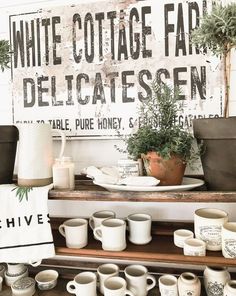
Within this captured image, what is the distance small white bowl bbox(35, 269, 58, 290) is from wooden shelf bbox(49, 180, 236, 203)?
41 centimetres

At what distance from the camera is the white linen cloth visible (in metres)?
0.98

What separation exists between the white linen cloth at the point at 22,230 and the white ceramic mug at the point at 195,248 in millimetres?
433

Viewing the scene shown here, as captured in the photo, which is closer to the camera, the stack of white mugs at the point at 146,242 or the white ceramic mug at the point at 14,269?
the stack of white mugs at the point at 146,242

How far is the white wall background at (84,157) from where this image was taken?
1191 millimetres

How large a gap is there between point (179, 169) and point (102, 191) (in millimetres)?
250

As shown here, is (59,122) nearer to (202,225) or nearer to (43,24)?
(43,24)

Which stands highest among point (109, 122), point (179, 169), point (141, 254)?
point (109, 122)

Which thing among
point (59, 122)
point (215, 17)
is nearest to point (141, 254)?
point (59, 122)

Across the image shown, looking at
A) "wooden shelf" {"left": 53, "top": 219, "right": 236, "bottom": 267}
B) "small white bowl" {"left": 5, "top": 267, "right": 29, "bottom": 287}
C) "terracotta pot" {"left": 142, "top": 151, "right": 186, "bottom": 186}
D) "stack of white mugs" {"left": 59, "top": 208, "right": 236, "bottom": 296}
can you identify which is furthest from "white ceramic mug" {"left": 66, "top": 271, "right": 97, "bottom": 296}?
"terracotta pot" {"left": 142, "top": 151, "right": 186, "bottom": 186}

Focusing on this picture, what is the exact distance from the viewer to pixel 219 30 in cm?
85

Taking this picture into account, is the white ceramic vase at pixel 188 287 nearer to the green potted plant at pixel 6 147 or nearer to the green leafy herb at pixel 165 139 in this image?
the green leafy herb at pixel 165 139

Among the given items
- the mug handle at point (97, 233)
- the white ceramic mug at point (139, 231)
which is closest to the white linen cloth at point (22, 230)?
the mug handle at point (97, 233)

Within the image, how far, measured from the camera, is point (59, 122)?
122cm

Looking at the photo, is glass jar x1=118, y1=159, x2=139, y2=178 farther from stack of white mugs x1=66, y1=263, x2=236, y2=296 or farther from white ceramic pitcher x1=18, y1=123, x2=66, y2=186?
stack of white mugs x1=66, y1=263, x2=236, y2=296
